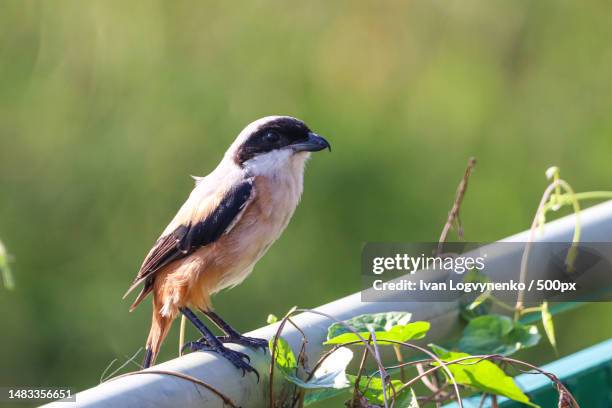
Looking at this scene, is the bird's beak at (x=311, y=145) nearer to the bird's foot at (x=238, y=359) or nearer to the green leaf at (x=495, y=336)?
the green leaf at (x=495, y=336)

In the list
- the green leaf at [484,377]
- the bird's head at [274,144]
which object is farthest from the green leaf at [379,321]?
the bird's head at [274,144]

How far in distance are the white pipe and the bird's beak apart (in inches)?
30.0

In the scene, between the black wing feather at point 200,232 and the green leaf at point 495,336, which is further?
the black wing feather at point 200,232

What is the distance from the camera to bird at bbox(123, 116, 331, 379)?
2846 millimetres

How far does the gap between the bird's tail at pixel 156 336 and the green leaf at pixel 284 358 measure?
90 cm

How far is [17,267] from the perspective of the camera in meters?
4.93

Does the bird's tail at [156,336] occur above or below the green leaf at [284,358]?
below

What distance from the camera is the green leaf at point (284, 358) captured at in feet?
6.40

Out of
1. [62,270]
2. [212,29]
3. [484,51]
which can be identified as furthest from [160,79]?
[484,51]

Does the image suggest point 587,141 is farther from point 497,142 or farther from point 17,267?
point 17,267

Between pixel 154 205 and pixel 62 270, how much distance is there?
1.79ft

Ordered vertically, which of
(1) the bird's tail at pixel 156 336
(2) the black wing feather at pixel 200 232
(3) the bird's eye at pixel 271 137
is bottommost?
(1) the bird's tail at pixel 156 336

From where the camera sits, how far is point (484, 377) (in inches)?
78.6

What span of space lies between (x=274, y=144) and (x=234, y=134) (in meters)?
1.99
